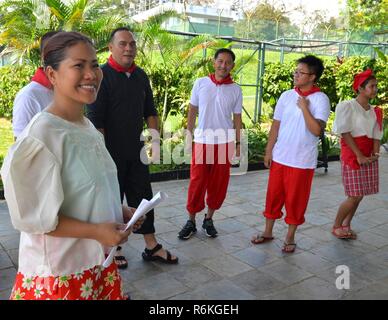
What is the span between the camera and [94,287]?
5.11ft

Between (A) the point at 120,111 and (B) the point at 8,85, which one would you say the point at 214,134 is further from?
(B) the point at 8,85

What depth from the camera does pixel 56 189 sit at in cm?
132

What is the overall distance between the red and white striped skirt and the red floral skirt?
2909 millimetres

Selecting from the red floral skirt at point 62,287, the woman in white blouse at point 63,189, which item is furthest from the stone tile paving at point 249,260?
the woman in white blouse at point 63,189

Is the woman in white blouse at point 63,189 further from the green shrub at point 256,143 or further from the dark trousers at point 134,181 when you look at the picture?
the green shrub at point 256,143

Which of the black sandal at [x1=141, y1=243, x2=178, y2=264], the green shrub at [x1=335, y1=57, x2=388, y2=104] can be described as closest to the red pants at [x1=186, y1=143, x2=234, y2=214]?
the black sandal at [x1=141, y1=243, x2=178, y2=264]

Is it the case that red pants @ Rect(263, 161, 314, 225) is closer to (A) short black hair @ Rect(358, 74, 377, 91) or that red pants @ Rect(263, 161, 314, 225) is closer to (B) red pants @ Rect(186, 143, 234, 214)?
(B) red pants @ Rect(186, 143, 234, 214)

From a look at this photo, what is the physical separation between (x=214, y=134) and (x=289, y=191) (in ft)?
2.79

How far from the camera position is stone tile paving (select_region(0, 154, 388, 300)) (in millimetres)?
2922

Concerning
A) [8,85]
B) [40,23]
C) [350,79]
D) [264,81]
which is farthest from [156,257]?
[350,79]

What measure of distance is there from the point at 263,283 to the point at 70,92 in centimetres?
219

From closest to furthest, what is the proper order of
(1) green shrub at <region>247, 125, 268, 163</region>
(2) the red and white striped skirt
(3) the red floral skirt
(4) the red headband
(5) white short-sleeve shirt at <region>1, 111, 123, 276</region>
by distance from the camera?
(5) white short-sleeve shirt at <region>1, 111, 123, 276</region>, (3) the red floral skirt, (4) the red headband, (2) the red and white striped skirt, (1) green shrub at <region>247, 125, 268, 163</region>

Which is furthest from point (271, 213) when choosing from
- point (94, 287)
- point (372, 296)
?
point (94, 287)

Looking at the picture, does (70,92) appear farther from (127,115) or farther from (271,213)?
(271,213)
